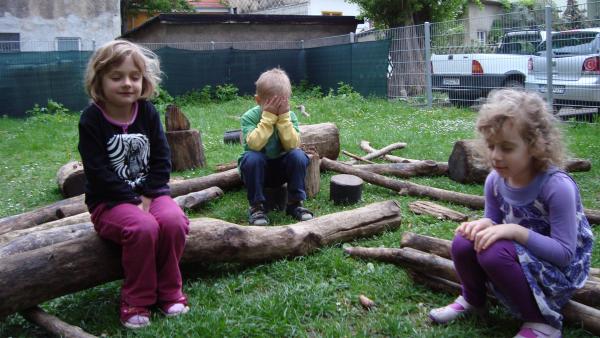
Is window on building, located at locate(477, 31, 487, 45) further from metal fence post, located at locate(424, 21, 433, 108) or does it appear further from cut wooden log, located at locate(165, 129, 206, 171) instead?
cut wooden log, located at locate(165, 129, 206, 171)

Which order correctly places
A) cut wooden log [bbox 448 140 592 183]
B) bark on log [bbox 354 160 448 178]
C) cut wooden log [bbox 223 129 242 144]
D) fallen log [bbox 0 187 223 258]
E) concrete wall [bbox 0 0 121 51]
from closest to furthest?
fallen log [bbox 0 187 223 258]
cut wooden log [bbox 448 140 592 183]
bark on log [bbox 354 160 448 178]
cut wooden log [bbox 223 129 242 144]
concrete wall [bbox 0 0 121 51]

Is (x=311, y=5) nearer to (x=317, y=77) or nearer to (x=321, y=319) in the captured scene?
(x=317, y=77)

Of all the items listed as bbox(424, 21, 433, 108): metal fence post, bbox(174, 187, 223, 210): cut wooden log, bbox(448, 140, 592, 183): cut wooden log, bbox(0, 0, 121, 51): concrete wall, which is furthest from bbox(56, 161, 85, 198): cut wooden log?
bbox(0, 0, 121, 51): concrete wall

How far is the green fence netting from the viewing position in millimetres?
15180

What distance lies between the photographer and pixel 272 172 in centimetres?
504

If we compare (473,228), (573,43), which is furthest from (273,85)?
(573,43)

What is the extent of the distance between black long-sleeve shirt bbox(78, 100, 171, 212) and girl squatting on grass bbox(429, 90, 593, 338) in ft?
5.88

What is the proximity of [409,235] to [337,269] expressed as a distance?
1.68 ft

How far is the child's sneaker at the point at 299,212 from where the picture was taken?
482cm

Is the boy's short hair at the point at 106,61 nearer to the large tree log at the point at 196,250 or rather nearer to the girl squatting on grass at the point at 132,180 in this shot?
the girl squatting on grass at the point at 132,180

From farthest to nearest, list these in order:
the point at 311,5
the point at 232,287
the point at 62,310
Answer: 1. the point at 311,5
2. the point at 232,287
3. the point at 62,310

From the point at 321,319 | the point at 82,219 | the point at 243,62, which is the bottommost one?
the point at 321,319

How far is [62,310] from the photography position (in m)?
3.26

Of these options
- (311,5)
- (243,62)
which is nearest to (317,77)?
(243,62)
